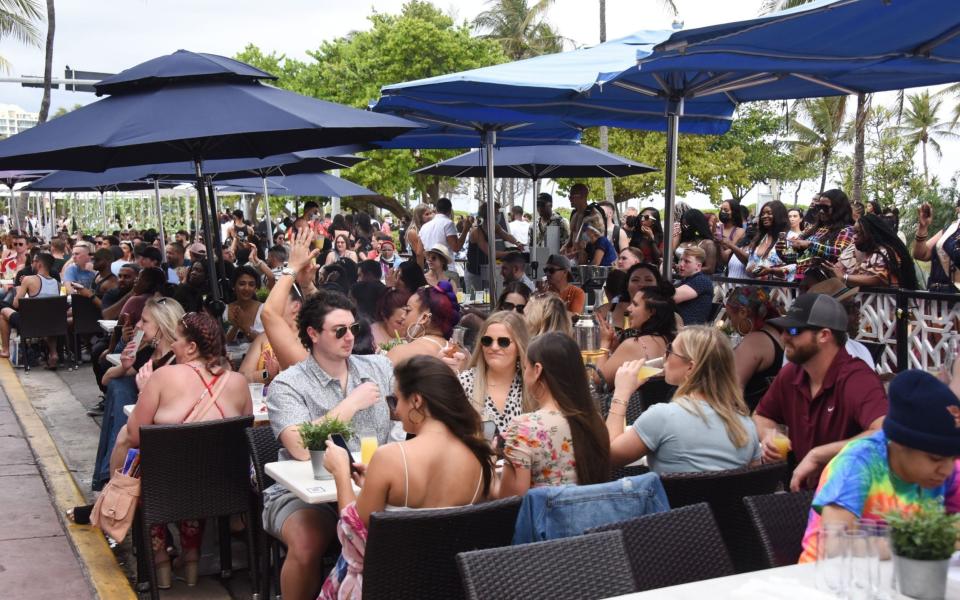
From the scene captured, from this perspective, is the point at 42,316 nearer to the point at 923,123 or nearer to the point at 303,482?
the point at 303,482

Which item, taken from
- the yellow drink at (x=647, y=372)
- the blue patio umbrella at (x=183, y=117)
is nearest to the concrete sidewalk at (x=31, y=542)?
the blue patio umbrella at (x=183, y=117)

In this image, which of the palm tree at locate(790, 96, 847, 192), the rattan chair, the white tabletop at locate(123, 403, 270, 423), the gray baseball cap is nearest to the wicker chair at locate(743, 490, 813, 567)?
the gray baseball cap

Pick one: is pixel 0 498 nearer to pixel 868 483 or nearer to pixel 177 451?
pixel 177 451

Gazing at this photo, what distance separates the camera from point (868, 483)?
118 inches

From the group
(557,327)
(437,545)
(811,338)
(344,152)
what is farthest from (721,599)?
(344,152)

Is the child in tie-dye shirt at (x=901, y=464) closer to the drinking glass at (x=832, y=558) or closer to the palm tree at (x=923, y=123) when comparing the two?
the drinking glass at (x=832, y=558)

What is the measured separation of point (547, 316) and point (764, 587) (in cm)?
363

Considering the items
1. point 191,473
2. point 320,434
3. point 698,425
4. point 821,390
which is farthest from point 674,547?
point 191,473

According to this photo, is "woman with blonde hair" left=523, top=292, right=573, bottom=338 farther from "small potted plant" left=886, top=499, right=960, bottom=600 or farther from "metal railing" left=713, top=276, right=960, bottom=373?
"small potted plant" left=886, top=499, right=960, bottom=600

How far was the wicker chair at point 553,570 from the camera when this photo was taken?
2.88m

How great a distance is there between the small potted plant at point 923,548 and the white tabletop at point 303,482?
2348mm

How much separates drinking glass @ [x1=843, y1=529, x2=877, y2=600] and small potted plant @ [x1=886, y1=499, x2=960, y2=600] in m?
0.08

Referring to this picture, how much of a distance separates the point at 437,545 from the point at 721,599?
1040mm

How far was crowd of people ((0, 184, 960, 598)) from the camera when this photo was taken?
3.78 meters
